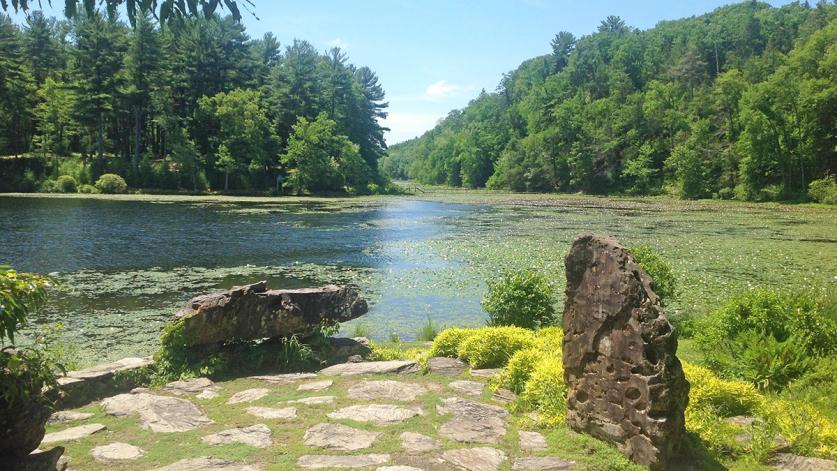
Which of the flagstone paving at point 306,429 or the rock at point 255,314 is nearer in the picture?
the flagstone paving at point 306,429

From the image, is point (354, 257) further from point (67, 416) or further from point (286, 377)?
Result: point (67, 416)

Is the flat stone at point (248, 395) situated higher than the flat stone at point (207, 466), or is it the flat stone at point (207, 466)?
the flat stone at point (207, 466)

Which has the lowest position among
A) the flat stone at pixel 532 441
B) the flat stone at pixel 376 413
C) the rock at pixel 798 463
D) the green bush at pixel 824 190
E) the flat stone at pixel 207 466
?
the rock at pixel 798 463

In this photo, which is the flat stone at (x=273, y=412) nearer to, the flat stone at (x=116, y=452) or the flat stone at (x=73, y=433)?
the flat stone at (x=116, y=452)

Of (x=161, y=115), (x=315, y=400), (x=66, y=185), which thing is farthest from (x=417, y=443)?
(x=161, y=115)

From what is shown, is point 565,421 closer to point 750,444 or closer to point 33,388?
point 750,444

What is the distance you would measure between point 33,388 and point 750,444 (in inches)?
199

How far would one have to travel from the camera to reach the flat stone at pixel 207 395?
17.8 ft

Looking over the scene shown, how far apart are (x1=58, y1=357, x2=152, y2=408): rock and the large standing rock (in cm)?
464

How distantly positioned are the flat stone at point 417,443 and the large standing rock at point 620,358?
3.89 ft

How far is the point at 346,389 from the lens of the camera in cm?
561

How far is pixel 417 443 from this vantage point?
418cm

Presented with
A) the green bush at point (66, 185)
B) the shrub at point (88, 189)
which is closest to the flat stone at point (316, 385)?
the shrub at point (88, 189)

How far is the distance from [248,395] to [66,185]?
5465 cm
